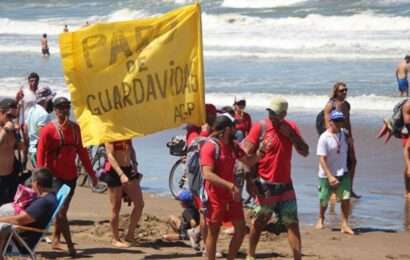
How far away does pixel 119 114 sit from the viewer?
977 cm

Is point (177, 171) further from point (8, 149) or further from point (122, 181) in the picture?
point (8, 149)

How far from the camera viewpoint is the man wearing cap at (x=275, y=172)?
31.6 feet

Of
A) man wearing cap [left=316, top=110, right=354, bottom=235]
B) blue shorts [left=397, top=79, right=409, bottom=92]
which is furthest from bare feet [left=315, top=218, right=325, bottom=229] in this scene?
blue shorts [left=397, top=79, right=409, bottom=92]

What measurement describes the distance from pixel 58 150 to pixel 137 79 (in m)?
1.19

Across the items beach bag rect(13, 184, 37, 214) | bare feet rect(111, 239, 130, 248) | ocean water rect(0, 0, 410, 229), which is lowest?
ocean water rect(0, 0, 410, 229)

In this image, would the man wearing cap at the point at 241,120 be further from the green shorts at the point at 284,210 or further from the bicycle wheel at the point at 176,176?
the green shorts at the point at 284,210

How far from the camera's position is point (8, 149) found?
996cm

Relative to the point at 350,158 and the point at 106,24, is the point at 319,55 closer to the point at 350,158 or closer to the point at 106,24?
the point at 350,158

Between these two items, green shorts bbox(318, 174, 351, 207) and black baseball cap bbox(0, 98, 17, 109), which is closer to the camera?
black baseball cap bbox(0, 98, 17, 109)

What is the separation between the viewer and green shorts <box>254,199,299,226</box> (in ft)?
31.9

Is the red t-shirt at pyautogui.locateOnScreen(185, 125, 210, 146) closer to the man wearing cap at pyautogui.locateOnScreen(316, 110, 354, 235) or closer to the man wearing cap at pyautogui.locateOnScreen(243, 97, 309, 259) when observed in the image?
the man wearing cap at pyautogui.locateOnScreen(243, 97, 309, 259)

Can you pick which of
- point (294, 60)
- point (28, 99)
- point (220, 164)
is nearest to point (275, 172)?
point (220, 164)

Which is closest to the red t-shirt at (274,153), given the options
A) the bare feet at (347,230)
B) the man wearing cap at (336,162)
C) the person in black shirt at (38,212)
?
the person in black shirt at (38,212)

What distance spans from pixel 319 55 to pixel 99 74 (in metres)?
27.4
